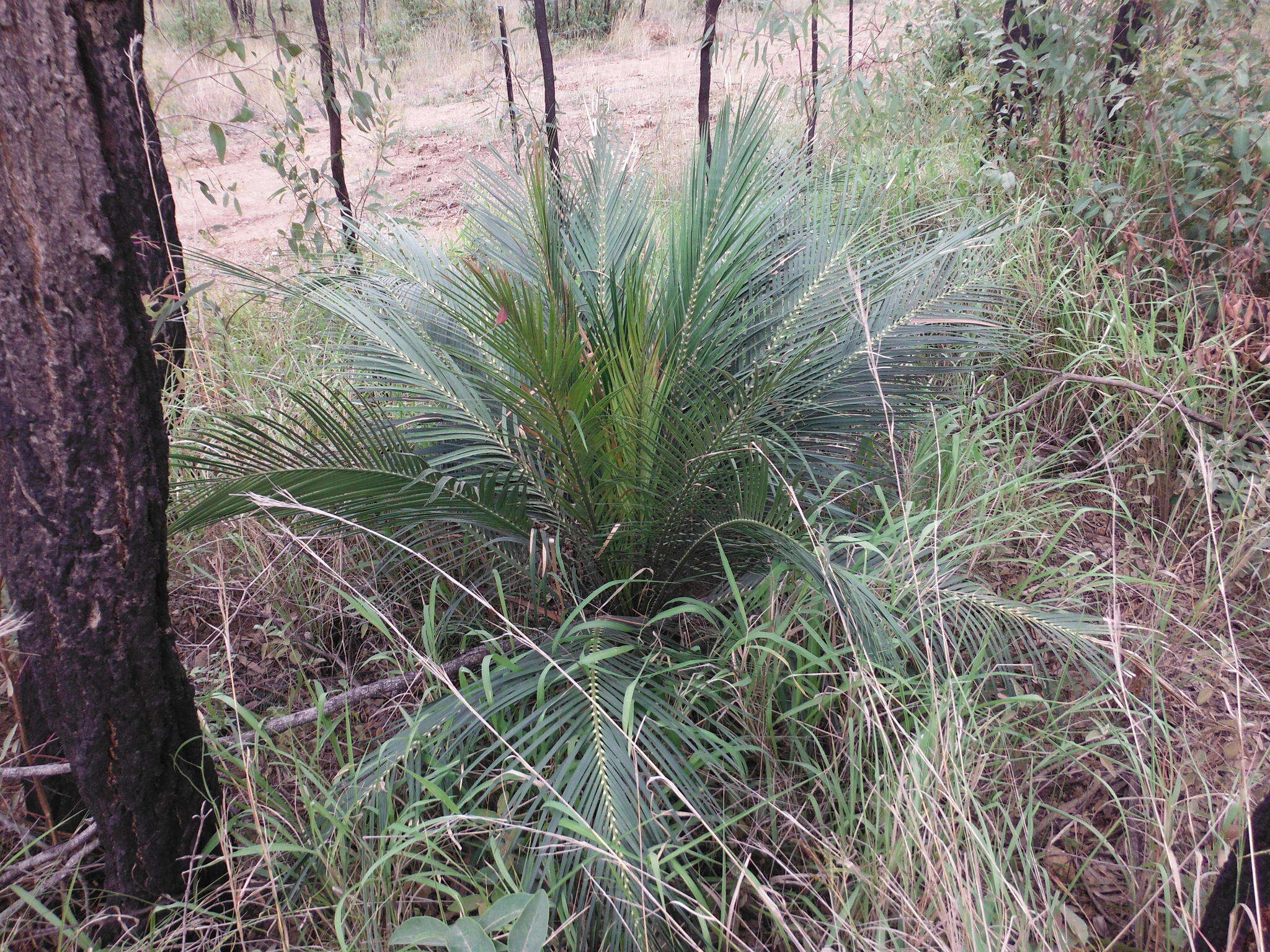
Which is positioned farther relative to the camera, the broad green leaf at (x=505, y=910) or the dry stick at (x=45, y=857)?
the dry stick at (x=45, y=857)

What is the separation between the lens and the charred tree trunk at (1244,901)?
81 cm

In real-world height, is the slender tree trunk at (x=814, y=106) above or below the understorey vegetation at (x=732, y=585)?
above

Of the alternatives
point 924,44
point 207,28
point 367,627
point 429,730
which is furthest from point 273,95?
point 429,730

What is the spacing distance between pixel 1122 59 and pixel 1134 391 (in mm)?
1446

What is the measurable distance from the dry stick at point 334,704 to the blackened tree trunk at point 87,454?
19 centimetres

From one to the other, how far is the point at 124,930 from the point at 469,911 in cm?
52

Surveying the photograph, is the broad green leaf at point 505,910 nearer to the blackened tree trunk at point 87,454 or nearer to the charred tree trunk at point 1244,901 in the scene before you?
the blackened tree trunk at point 87,454

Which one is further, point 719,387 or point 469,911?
point 719,387

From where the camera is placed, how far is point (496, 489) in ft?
5.63

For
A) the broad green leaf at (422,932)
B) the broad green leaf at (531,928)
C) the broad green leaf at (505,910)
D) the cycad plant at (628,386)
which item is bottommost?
the broad green leaf at (505,910)

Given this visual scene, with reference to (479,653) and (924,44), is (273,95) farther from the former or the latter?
(479,653)

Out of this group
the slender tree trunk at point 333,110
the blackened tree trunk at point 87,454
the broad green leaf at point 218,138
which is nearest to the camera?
the blackened tree trunk at point 87,454

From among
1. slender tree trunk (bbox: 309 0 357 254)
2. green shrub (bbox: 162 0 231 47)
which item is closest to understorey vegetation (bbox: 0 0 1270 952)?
slender tree trunk (bbox: 309 0 357 254)

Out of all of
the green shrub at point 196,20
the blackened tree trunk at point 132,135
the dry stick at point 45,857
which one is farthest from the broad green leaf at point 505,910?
the green shrub at point 196,20
